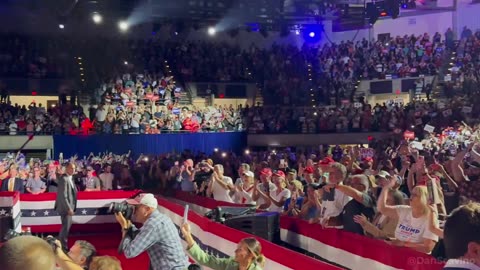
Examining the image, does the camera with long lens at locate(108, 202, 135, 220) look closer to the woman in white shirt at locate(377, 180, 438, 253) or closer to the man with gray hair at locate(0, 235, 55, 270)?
the woman in white shirt at locate(377, 180, 438, 253)

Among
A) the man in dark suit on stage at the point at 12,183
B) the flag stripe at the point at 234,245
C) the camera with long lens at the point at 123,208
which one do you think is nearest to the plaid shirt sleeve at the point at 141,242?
the camera with long lens at the point at 123,208

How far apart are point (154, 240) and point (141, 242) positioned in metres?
0.14

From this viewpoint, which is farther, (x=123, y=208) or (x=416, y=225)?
(x=123, y=208)

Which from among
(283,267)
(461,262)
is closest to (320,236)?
(283,267)

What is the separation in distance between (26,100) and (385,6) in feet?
51.3

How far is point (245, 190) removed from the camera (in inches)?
460

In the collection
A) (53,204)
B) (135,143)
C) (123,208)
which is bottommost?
(53,204)

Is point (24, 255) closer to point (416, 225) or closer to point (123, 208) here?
point (416, 225)

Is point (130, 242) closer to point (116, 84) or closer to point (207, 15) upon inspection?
point (116, 84)

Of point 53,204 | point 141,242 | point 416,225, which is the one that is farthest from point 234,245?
point 53,204

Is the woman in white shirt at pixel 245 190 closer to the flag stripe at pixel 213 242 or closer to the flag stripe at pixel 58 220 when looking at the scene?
the flag stripe at pixel 213 242

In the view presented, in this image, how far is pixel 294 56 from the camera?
33.9 meters

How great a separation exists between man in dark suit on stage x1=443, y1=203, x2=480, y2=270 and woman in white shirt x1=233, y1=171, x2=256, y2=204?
842cm

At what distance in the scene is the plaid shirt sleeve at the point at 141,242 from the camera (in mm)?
6457
